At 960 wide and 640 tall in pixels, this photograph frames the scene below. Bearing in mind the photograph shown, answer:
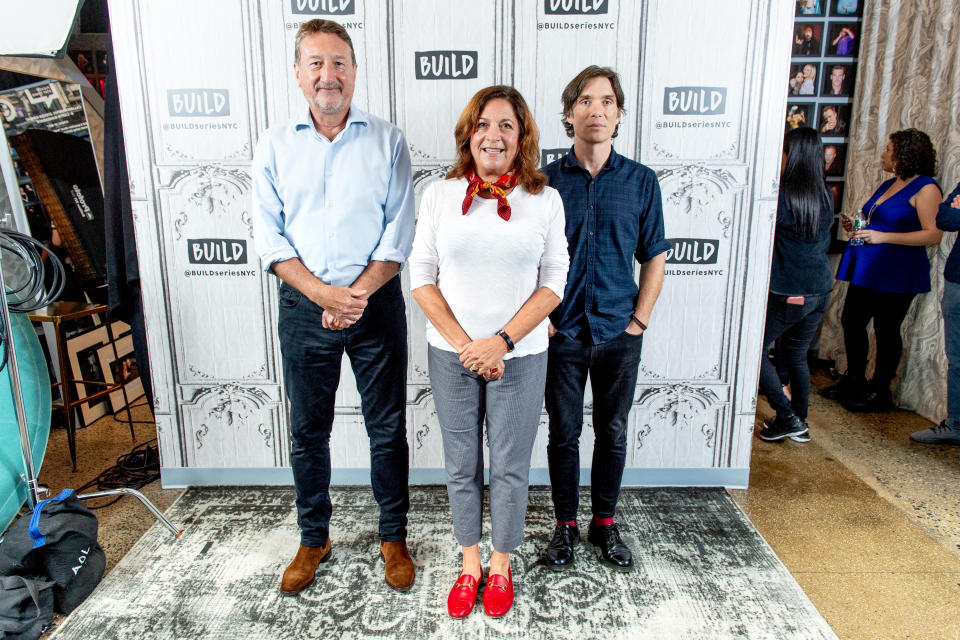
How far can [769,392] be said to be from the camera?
3268 millimetres

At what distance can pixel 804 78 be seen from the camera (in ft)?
13.6

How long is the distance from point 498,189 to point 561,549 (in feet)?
4.31

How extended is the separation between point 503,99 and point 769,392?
7.85 ft

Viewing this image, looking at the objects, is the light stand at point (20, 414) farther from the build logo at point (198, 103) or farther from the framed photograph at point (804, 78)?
the framed photograph at point (804, 78)

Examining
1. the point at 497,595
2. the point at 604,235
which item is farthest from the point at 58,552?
the point at 604,235

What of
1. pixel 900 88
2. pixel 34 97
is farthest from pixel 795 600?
pixel 34 97

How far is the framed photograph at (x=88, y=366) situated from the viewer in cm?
337

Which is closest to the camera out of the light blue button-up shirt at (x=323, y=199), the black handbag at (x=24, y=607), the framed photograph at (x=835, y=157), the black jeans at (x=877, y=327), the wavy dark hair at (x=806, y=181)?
the black handbag at (x=24, y=607)

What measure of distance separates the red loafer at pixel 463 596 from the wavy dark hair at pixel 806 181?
233cm

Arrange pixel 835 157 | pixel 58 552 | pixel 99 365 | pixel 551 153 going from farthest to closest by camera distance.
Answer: pixel 835 157 → pixel 99 365 → pixel 551 153 → pixel 58 552

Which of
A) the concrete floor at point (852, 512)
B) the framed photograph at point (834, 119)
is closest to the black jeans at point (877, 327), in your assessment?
the concrete floor at point (852, 512)

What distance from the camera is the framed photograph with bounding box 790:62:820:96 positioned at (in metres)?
4.16

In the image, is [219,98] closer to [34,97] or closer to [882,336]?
[34,97]

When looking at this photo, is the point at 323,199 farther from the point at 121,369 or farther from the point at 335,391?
the point at 121,369
